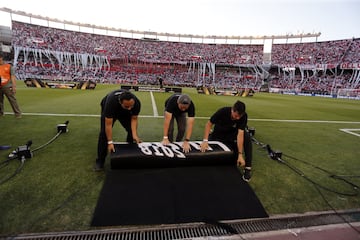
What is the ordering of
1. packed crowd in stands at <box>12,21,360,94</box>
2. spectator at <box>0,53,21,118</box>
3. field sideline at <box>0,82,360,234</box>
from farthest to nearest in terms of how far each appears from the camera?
1. packed crowd in stands at <box>12,21,360,94</box>
2. spectator at <box>0,53,21,118</box>
3. field sideline at <box>0,82,360,234</box>

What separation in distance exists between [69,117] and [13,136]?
247cm

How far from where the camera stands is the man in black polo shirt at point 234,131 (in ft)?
10.9

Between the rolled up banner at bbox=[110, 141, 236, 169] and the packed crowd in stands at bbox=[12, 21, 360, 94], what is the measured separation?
39.5 metres

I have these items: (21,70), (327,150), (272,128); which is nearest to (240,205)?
(327,150)

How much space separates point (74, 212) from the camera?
2.41m

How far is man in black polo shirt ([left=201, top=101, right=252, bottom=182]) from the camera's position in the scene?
10.9 ft

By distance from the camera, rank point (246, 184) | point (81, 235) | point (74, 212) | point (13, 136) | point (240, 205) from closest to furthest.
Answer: point (81, 235) → point (74, 212) → point (240, 205) → point (246, 184) → point (13, 136)

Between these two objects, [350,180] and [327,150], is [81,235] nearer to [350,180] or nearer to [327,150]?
[350,180]

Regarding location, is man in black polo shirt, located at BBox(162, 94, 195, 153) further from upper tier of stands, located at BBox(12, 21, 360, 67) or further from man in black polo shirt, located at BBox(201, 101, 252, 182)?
upper tier of stands, located at BBox(12, 21, 360, 67)

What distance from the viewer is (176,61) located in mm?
49625

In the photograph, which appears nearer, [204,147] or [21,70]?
[204,147]

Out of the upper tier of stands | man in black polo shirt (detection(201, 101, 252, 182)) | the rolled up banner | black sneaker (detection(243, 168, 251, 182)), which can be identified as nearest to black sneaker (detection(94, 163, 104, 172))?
the rolled up banner

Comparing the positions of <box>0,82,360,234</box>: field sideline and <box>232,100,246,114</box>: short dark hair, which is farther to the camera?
<box>232,100,246,114</box>: short dark hair

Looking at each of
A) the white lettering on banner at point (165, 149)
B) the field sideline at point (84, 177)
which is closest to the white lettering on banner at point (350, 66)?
the field sideline at point (84, 177)
